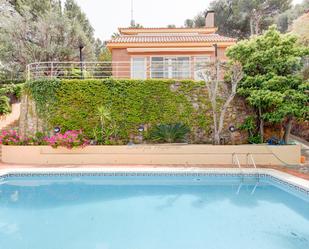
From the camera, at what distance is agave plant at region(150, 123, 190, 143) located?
15086 millimetres

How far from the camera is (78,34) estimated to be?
98.9ft

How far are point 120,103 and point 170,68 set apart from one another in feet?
23.6

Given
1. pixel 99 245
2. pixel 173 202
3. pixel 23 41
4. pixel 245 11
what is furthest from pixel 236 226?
pixel 245 11

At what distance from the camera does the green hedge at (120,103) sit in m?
15.9

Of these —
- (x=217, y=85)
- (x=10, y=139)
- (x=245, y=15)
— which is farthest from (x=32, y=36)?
→ (x=245, y=15)

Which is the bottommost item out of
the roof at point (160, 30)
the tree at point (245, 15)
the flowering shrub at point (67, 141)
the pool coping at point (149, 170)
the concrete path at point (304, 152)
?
the pool coping at point (149, 170)

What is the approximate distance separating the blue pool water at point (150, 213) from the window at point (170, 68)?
11.0 meters

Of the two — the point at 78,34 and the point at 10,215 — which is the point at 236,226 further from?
the point at 78,34

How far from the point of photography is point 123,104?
15.9 meters

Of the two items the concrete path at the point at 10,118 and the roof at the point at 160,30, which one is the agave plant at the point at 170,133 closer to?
the concrete path at the point at 10,118

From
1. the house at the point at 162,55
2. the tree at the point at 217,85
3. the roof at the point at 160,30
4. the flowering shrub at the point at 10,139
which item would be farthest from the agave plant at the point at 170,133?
the roof at the point at 160,30

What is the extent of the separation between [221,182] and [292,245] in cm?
531

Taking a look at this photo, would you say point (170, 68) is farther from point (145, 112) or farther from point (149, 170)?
point (149, 170)

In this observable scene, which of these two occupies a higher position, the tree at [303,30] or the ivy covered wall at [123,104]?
the tree at [303,30]
